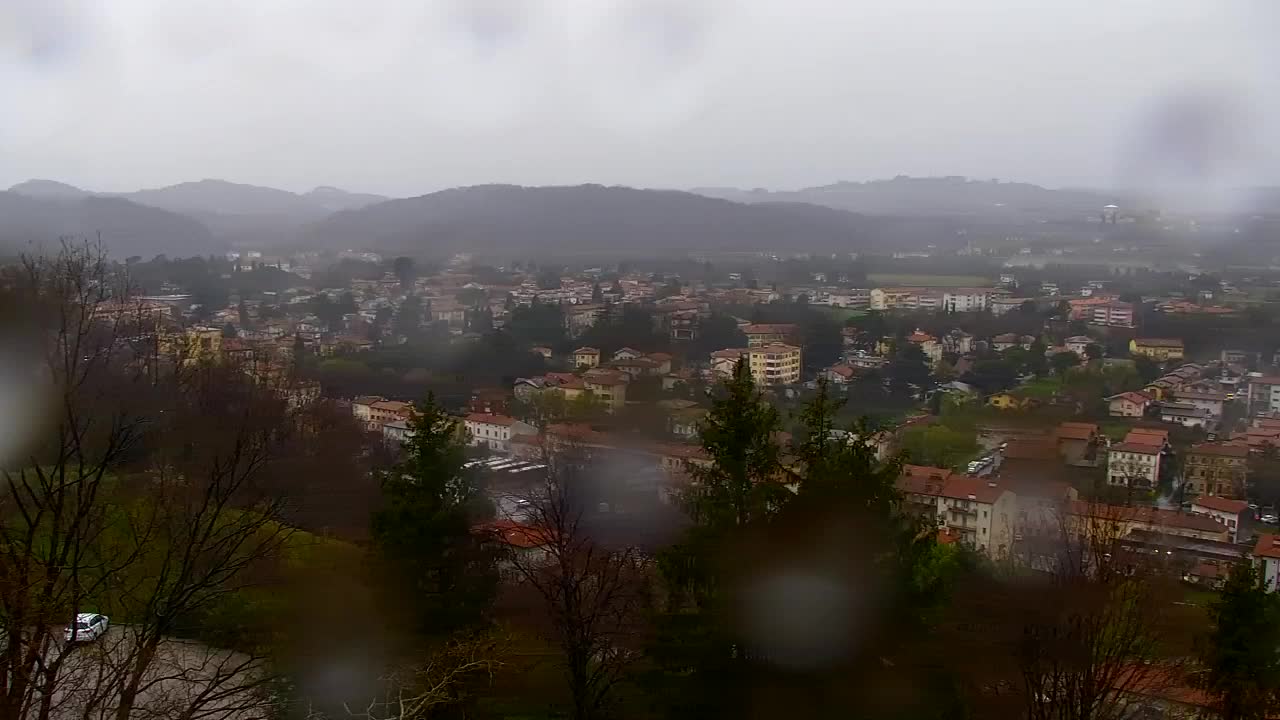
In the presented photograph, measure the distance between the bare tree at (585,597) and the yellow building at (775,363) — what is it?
19.7ft

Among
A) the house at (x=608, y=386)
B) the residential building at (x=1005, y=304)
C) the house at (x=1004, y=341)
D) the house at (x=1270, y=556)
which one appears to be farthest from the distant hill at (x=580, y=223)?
the house at (x=1270, y=556)

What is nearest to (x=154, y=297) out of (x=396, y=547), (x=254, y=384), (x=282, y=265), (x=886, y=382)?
(x=282, y=265)

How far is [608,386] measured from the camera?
1143 cm

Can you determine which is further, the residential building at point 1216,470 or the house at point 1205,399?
the house at point 1205,399

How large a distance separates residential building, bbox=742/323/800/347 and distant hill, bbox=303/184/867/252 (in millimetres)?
7810

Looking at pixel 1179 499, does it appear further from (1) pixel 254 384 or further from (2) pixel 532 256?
(2) pixel 532 256

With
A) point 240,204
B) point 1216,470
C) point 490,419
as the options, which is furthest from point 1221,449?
point 240,204

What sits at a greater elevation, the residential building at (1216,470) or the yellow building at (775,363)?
the yellow building at (775,363)

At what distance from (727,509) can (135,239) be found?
18.7m

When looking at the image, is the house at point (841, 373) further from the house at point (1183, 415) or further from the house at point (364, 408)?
the house at point (364, 408)

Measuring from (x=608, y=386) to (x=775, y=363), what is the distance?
8.03ft

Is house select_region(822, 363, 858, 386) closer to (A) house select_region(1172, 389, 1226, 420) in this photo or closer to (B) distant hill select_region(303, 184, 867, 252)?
(A) house select_region(1172, 389, 1226, 420)

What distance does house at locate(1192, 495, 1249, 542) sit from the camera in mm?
7543

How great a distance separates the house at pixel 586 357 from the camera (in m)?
13.6
